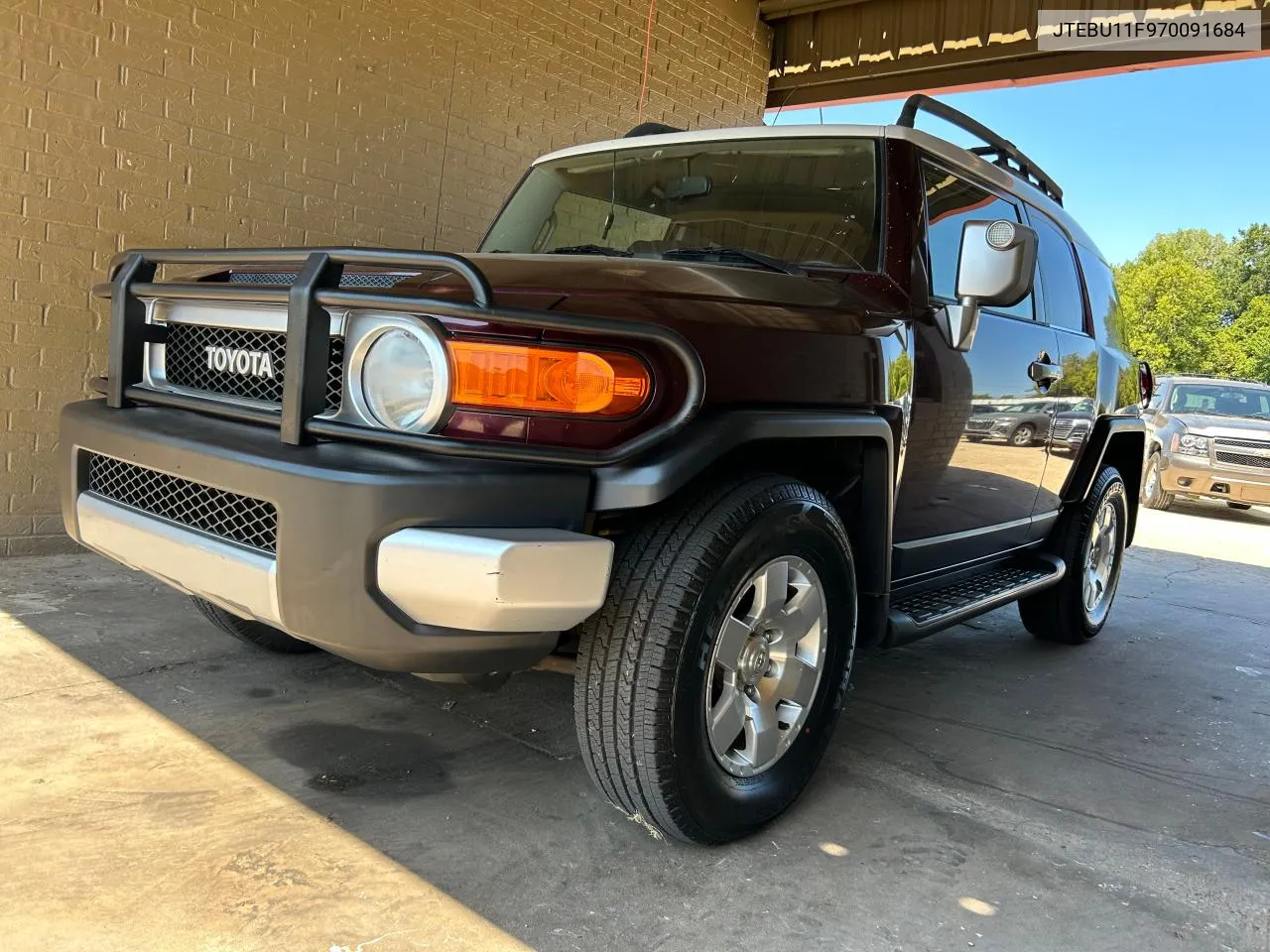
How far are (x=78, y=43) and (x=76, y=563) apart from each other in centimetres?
239

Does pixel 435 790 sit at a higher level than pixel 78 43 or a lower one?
lower

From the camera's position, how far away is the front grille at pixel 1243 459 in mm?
11156

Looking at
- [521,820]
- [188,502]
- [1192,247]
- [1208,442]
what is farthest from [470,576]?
[1192,247]

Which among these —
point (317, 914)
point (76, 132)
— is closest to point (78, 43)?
point (76, 132)

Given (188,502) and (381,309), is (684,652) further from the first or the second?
(188,502)

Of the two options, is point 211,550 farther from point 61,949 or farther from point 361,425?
point 61,949

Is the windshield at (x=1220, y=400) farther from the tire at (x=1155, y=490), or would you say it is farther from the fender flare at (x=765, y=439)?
the fender flare at (x=765, y=439)

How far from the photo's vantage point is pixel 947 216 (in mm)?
3219

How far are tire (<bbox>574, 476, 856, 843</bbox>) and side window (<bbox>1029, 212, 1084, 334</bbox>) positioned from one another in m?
2.14

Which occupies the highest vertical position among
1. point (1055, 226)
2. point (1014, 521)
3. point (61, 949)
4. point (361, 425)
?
point (1055, 226)

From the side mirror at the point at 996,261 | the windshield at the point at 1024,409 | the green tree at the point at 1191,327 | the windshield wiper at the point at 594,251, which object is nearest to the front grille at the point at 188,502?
the windshield wiper at the point at 594,251

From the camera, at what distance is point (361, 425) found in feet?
6.65

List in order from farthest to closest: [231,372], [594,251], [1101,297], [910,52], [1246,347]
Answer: [1246,347]
[910,52]
[1101,297]
[594,251]
[231,372]

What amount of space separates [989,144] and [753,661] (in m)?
2.52
